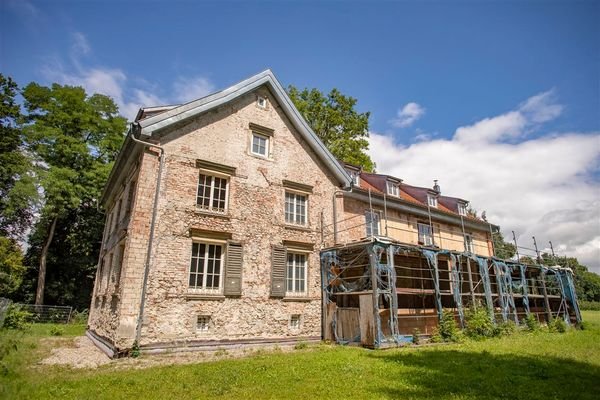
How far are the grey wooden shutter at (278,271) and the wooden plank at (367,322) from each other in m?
3.10

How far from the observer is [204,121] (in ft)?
44.9

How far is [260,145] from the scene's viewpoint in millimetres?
15172

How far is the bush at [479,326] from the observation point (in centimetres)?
1448

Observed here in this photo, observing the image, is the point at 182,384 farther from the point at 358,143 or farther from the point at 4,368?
the point at 358,143

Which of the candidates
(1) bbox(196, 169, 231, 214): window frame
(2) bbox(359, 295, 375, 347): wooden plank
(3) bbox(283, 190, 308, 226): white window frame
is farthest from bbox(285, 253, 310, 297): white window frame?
(1) bbox(196, 169, 231, 214): window frame

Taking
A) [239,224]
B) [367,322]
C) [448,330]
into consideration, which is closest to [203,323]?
[239,224]

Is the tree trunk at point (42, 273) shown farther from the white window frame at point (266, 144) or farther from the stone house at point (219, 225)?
the white window frame at point (266, 144)

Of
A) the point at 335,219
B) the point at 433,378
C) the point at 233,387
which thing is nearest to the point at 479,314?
the point at 335,219

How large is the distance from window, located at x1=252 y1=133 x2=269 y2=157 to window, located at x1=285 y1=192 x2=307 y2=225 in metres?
2.05

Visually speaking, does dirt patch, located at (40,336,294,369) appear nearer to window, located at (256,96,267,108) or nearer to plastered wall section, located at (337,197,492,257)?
plastered wall section, located at (337,197,492,257)

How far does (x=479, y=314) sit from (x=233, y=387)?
12.1 m

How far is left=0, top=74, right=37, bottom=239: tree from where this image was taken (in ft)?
74.4

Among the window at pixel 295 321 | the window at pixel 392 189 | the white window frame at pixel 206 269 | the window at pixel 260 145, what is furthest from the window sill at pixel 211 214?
the window at pixel 392 189

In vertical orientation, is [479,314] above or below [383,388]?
above
